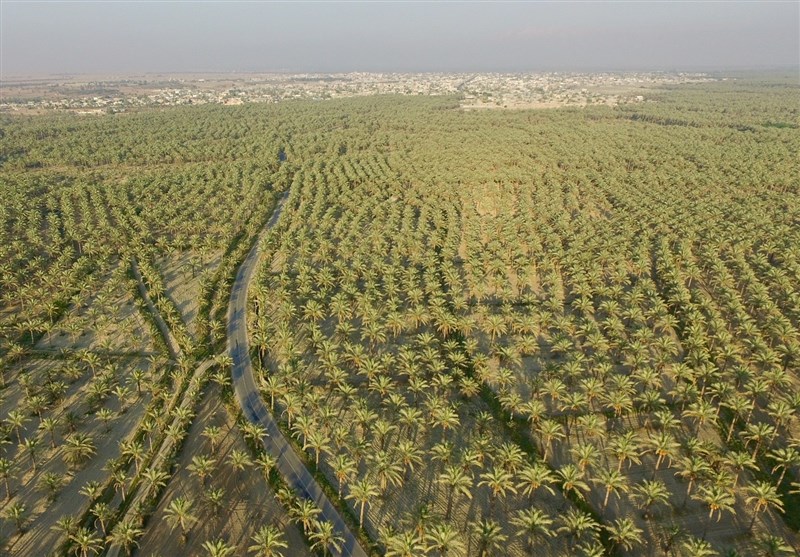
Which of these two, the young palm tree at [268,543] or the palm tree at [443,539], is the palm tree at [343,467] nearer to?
the young palm tree at [268,543]

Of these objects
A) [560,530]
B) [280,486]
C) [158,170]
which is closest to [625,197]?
[560,530]

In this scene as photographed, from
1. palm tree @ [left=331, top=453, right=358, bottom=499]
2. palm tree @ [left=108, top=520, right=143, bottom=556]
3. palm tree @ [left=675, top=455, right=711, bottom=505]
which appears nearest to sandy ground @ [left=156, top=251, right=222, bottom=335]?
palm tree @ [left=108, top=520, right=143, bottom=556]

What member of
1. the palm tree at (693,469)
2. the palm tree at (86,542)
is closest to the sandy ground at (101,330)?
the palm tree at (86,542)

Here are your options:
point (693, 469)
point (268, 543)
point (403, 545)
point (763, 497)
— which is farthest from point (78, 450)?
point (763, 497)

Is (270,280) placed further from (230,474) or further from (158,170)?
(158,170)

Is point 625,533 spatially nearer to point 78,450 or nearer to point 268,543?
point 268,543
